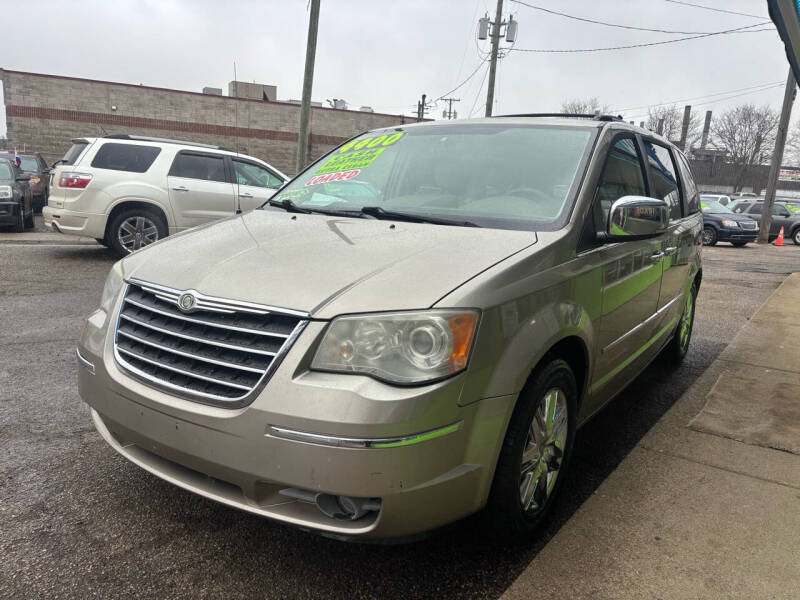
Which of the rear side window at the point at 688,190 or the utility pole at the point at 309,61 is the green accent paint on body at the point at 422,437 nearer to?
the rear side window at the point at 688,190

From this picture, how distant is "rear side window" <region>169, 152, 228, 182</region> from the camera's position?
29.7ft

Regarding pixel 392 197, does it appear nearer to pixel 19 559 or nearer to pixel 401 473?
pixel 401 473

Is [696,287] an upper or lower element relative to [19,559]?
upper

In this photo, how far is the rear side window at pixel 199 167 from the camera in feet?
29.7

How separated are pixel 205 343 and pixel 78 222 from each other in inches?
299

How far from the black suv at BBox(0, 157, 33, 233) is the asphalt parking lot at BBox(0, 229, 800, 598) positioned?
915 cm

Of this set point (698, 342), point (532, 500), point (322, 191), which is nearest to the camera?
point (532, 500)

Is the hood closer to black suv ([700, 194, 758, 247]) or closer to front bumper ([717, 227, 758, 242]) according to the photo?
black suv ([700, 194, 758, 247])

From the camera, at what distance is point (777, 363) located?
510 centimetres

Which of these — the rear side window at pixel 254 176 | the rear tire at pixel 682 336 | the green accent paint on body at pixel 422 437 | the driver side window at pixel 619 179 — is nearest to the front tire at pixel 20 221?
the rear side window at pixel 254 176

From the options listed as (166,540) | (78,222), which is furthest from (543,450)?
(78,222)

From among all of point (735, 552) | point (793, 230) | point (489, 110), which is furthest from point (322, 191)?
point (793, 230)

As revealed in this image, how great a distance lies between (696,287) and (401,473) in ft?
14.1

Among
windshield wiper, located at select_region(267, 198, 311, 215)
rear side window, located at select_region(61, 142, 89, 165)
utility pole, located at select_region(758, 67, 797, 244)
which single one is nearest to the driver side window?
windshield wiper, located at select_region(267, 198, 311, 215)
